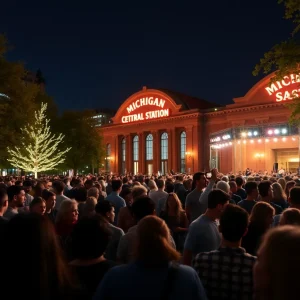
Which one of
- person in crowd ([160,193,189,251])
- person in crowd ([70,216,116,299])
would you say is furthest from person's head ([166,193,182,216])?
person in crowd ([70,216,116,299])

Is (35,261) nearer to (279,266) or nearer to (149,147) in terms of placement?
(279,266)

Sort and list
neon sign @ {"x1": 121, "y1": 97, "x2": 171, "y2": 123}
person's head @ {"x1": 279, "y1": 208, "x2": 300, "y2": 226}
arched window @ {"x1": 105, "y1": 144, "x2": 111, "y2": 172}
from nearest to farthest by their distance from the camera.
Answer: person's head @ {"x1": 279, "y1": 208, "x2": 300, "y2": 226}
neon sign @ {"x1": 121, "y1": 97, "x2": 171, "y2": 123}
arched window @ {"x1": 105, "y1": 144, "x2": 111, "y2": 172}

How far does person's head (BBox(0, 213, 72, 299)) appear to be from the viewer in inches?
88.4

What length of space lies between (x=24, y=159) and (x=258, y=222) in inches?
1173

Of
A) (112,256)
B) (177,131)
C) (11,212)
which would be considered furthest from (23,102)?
(112,256)

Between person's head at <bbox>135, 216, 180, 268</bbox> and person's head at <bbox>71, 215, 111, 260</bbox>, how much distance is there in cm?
43

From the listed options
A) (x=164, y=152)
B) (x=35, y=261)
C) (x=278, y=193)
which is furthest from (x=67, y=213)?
(x=164, y=152)

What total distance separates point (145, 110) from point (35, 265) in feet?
175

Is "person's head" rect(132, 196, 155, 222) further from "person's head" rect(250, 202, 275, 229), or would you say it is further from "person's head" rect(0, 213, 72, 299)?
"person's head" rect(0, 213, 72, 299)

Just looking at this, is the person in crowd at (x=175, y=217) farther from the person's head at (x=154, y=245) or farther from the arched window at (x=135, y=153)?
the arched window at (x=135, y=153)

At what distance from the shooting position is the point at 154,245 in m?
2.81

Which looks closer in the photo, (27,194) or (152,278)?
(152,278)

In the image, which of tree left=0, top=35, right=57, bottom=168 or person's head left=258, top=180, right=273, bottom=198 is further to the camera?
tree left=0, top=35, right=57, bottom=168

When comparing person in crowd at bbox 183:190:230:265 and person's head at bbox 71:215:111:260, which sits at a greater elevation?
person's head at bbox 71:215:111:260
